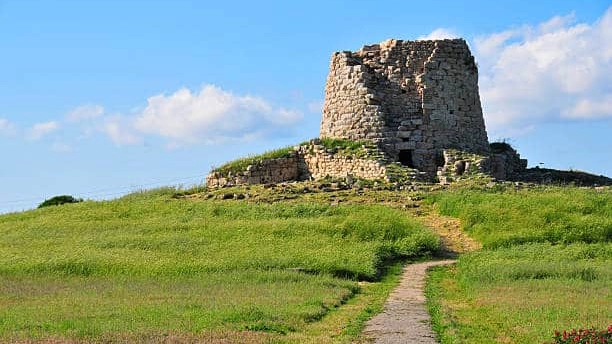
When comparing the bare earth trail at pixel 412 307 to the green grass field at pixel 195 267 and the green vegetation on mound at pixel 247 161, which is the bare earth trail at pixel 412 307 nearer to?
the green grass field at pixel 195 267

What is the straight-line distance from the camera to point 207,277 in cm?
2080

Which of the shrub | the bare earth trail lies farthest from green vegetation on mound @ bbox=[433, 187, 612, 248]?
the shrub

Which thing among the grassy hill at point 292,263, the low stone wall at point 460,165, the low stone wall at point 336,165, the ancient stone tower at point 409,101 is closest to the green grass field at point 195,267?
the grassy hill at point 292,263

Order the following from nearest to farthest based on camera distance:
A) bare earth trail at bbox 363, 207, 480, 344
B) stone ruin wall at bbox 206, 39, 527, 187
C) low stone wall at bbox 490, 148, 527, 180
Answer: bare earth trail at bbox 363, 207, 480, 344, stone ruin wall at bbox 206, 39, 527, 187, low stone wall at bbox 490, 148, 527, 180

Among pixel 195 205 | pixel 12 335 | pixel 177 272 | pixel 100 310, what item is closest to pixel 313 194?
pixel 195 205

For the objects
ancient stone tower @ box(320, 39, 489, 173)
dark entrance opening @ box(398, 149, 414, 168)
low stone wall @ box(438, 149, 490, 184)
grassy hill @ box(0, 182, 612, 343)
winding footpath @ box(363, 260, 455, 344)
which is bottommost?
winding footpath @ box(363, 260, 455, 344)

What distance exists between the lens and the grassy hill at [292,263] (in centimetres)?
1445

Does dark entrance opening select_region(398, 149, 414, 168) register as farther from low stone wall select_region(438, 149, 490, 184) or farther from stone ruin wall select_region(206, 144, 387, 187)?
stone ruin wall select_region(206, 144, 387, 187)

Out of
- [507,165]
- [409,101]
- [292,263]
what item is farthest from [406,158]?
[292,263]

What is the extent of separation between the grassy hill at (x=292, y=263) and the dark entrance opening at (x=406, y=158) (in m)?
4.34

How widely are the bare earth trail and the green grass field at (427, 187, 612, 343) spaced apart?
11.1 inches

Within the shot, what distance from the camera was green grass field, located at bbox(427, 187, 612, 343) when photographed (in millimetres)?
14516

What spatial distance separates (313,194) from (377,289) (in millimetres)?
13663

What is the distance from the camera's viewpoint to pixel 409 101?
38219 mm
